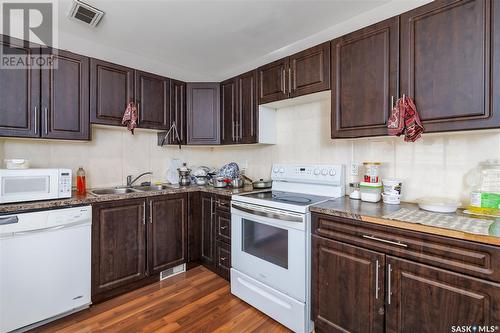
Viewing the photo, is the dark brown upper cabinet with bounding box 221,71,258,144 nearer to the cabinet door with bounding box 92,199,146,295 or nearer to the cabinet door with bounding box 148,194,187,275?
the cabinet door with bounding box 148,194,187,275

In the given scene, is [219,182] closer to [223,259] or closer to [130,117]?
[223,259]

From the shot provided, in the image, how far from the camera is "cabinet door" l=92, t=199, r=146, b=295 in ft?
6.27

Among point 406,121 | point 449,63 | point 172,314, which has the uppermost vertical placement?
point 449,63

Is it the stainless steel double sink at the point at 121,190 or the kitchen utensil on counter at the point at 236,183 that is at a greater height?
the kitchen utensil on counter at the point at 236,183

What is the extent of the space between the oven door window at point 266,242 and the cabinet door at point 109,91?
162 centimetres

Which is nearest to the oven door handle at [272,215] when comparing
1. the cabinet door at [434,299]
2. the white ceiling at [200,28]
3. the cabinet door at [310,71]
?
the cabinet door at [434,299]

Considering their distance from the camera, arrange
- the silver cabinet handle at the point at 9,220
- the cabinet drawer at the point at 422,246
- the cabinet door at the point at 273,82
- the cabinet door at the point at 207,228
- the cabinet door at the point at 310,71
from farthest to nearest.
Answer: the cabinet door at the point at 207,228 < the cabinet door at the point at 273,82 < the cabinet door at the point at 310,71 < the silver cabinet handle at the point at 9,220 < the cabinet drawer at the point at 422,246

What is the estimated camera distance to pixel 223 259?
2.31 meters

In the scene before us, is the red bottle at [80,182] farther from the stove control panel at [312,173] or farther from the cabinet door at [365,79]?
the cabinet door at [365,79]

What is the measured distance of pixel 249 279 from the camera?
1928mm

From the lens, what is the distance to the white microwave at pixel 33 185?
5.22 ft

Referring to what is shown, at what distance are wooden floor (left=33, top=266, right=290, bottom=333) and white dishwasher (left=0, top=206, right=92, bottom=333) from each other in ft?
0.51

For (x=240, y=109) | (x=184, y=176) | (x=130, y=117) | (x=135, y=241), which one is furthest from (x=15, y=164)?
(x=240, y=109)

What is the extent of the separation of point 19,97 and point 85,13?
848mm
